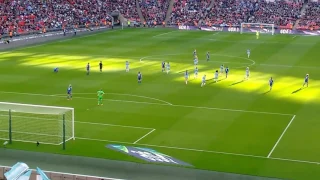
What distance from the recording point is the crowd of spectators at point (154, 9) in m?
98.8

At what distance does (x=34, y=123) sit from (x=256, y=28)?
63743 mm

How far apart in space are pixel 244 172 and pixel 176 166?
10.8ft

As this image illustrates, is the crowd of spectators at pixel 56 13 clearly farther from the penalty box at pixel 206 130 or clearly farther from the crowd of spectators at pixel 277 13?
the penalty box at pixel 206 130

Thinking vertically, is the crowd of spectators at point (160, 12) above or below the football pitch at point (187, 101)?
above

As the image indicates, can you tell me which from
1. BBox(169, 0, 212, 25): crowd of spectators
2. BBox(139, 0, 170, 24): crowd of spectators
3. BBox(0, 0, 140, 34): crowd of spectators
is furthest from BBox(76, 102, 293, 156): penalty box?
BBox(139, 0, 170, 24): crowd of spectators

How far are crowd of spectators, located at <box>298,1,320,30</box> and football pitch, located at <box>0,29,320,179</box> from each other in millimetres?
20221

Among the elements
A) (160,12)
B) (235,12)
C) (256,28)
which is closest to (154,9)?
(160,12)

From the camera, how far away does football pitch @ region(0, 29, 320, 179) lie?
29328 millimetres

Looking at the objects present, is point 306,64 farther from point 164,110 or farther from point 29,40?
point 29,40

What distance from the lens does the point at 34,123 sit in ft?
105

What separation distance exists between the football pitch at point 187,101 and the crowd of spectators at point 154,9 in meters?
28.1

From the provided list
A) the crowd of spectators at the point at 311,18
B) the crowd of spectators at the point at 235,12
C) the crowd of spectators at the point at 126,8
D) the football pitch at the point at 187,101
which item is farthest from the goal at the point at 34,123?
the crowd of spectators at the point at 126,8

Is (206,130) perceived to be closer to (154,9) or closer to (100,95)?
(100,95)

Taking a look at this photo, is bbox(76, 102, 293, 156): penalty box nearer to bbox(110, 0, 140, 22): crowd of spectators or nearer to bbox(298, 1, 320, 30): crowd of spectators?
bbox(298, 1, 320, 30): crowd of spectators
